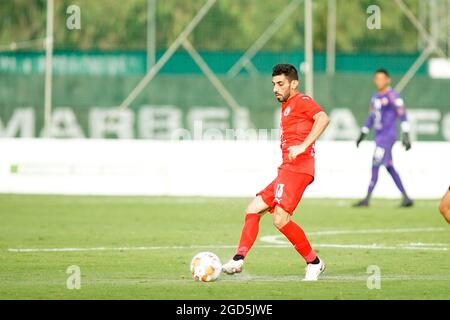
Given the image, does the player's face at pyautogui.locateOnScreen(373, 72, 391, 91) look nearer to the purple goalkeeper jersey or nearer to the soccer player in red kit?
the purple goalkeeper jersey

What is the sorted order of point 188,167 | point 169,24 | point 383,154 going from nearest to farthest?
1. point 383,154
2. point 188,167
3. point 169,24

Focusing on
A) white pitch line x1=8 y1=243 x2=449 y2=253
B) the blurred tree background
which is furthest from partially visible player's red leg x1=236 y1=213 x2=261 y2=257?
the blurred tree background

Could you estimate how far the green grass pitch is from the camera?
37.1 ft

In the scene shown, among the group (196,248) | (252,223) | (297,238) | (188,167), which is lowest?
(196,248)

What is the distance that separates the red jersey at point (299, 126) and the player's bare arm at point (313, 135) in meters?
0.13

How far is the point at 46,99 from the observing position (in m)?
27.7

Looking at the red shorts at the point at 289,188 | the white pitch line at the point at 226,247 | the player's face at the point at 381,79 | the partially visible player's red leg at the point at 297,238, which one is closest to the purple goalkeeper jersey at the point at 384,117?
the player's face at the point at 381,79

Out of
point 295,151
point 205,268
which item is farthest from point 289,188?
point 205,268

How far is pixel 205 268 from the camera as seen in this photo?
39.0 feet

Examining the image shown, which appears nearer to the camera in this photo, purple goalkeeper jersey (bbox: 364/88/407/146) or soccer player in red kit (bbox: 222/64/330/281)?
soccer player in red kit (bbox: 222/64/330/281)

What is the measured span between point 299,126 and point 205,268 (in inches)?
65.8

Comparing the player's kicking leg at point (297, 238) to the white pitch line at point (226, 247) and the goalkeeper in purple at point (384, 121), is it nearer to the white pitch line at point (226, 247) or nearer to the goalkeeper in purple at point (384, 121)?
the white pitch line at point (226, 247)

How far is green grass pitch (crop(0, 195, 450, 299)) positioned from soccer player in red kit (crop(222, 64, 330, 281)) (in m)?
0.28

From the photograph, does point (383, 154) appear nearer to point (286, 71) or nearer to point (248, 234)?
point (248, 234)
